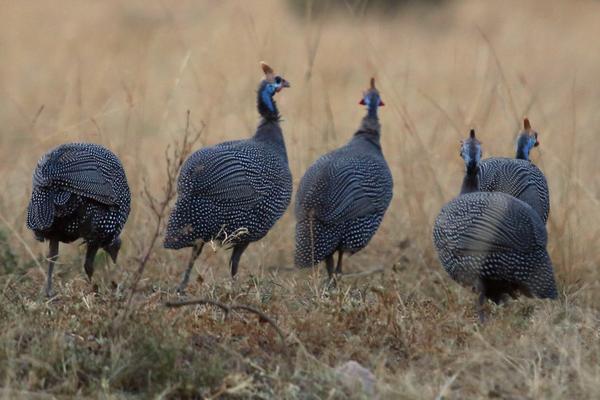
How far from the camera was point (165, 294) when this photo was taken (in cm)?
487

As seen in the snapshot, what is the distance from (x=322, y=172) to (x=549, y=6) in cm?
762

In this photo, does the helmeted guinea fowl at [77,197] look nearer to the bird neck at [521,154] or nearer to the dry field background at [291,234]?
the dry field background at [291,234]

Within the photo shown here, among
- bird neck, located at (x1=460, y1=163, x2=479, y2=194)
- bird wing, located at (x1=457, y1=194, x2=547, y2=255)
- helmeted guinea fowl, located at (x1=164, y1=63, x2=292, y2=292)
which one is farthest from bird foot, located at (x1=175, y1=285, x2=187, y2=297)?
bird neck, located at (x1=460, y1=163, x2=479, y2=194)

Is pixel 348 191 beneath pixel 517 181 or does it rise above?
beneath

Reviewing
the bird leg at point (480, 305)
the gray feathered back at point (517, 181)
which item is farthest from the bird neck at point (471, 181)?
the bird leg at point (480, 305)

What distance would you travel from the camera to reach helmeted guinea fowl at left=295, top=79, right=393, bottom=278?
5.46 meters

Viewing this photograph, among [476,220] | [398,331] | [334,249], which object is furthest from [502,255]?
[334,249]

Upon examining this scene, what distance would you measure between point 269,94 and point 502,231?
72.4 inches

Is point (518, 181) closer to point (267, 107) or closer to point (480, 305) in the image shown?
point (480, 305)

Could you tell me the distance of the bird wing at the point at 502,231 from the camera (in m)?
4.55

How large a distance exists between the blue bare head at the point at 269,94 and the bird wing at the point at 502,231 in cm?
162

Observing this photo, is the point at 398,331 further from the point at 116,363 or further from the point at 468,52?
the point at 468,52

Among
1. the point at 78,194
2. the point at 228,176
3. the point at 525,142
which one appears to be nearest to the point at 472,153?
the point at 525,142

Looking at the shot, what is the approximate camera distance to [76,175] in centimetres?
488
